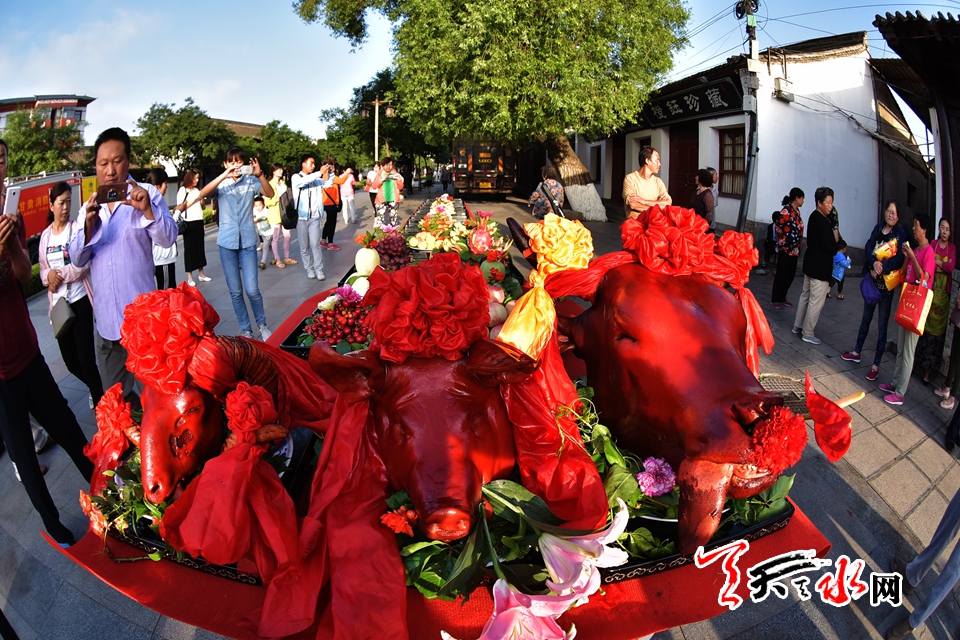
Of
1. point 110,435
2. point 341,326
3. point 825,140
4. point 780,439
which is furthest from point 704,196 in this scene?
point 110,435

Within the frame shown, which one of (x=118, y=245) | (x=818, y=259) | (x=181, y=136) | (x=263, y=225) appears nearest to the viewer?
(x=118, y=245)

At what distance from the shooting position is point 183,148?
32094mm

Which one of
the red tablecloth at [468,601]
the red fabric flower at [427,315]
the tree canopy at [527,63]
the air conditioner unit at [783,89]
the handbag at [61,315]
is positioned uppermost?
the tree canopy at [527,63]

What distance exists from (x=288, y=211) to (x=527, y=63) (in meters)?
5.90

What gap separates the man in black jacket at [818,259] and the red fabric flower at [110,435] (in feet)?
22.3

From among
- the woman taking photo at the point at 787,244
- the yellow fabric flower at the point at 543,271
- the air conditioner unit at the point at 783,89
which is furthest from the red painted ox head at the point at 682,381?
the air conditioner unit at the point at 783,89

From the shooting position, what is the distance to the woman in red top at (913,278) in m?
5.09

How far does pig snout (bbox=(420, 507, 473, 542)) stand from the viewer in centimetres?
178

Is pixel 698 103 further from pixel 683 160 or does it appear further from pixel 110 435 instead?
pixel 110 435

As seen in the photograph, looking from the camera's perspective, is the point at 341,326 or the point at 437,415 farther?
the point at 341,326

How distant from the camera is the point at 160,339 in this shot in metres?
2.21

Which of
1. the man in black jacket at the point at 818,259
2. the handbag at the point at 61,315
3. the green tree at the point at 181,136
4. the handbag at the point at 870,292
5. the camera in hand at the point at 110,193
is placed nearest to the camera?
the camera in hand at the point at 110,193

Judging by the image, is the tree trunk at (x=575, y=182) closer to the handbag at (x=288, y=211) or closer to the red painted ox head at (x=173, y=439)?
the handbag at (x=288, y=211)

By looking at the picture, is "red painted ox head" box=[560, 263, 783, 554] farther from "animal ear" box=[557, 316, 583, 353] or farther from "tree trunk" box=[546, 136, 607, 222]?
"tree trunk" box=[546, 136, 607, 222]
